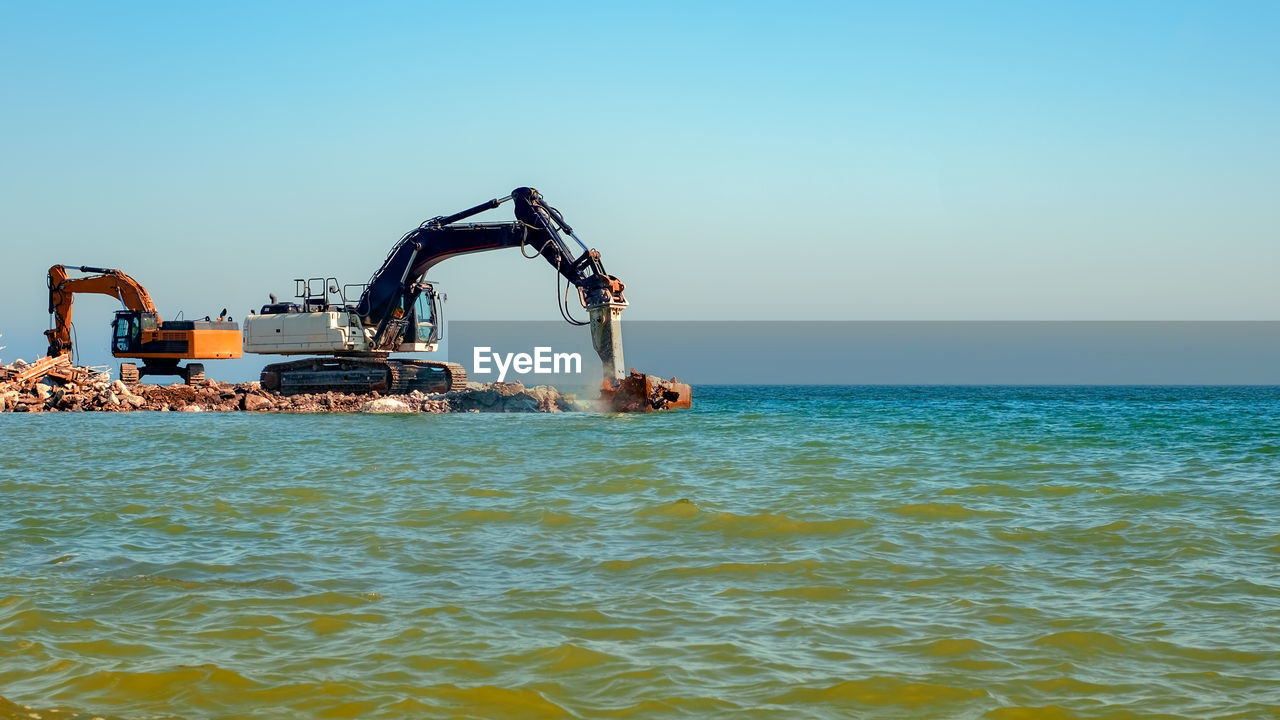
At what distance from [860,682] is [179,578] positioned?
4.58 meters

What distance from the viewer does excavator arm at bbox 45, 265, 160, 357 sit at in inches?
1321

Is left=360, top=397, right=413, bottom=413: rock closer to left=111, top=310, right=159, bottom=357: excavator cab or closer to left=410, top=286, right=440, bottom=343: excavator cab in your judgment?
left=410, top=286, right=440, bottom=343: excavator cab

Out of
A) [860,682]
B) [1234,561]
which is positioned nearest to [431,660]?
[860,682]

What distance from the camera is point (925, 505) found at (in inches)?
379

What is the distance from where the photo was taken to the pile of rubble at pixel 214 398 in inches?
1113

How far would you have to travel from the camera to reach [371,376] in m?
29.2

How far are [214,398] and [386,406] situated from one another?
6.81 metres

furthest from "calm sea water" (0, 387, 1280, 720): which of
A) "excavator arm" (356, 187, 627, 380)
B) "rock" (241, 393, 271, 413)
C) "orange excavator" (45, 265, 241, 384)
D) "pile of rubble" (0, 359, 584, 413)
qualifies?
"orange excavator" (45, 265, 241, 384)

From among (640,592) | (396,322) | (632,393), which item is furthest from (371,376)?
(640,592)

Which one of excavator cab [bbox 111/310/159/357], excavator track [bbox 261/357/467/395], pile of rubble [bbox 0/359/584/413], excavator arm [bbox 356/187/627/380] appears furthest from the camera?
excavator cab [bbox 111/310/159/357]

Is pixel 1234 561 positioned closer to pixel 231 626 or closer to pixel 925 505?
pixel 925 505

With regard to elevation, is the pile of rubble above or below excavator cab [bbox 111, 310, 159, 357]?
below

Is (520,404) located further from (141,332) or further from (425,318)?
(141,332)

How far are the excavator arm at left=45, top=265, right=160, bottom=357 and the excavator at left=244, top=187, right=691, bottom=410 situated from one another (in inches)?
240
